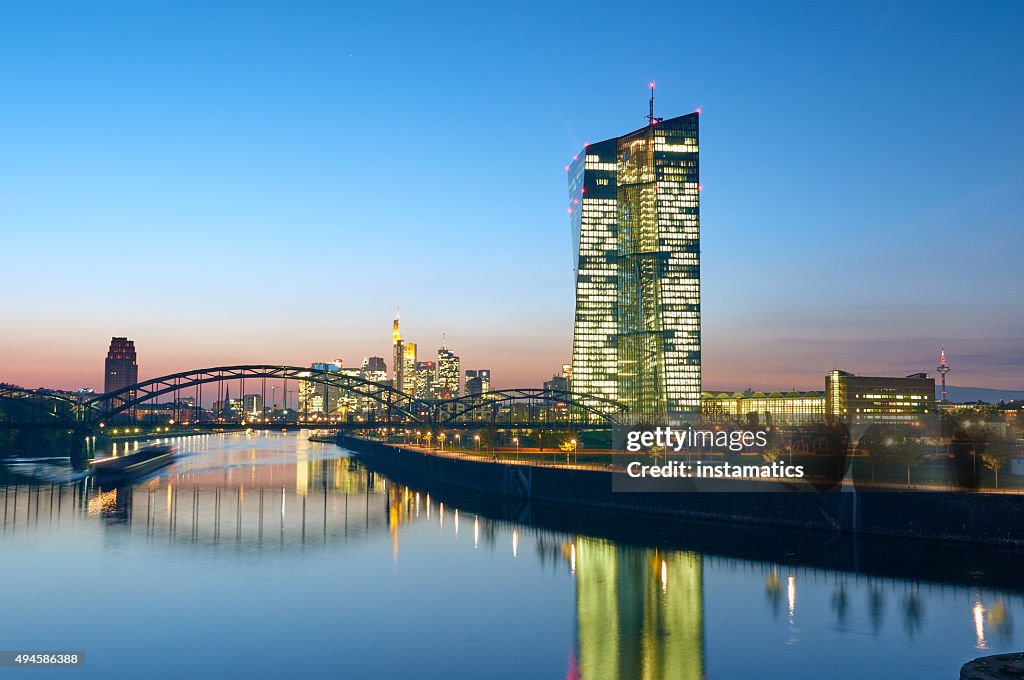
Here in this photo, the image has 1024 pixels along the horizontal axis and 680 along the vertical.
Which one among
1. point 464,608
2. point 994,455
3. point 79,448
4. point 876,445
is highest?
point 876,445

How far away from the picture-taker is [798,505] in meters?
61.2

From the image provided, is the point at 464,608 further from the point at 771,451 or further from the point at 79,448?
the point at 79,448

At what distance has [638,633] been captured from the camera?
38062 mm

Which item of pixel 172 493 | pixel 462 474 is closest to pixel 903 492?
pixel 462 474

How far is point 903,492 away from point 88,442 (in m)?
140

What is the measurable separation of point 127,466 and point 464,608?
109024 mm

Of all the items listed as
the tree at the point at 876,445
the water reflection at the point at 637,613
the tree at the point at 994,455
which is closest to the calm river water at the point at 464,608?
the water reflection at the point at 637,613

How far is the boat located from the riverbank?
63901mm

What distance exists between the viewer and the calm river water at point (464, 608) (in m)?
34.1

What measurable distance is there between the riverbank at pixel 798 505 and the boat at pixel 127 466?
210ft

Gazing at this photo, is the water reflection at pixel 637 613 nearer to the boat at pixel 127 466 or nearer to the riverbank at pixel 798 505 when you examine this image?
the riverbank at pixel 798 505

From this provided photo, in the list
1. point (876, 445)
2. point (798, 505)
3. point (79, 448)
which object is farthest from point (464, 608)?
point (79, 448)

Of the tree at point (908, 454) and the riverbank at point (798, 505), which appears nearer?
the riverbank at point (798, 505)

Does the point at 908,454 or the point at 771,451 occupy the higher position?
the point at 771,451
